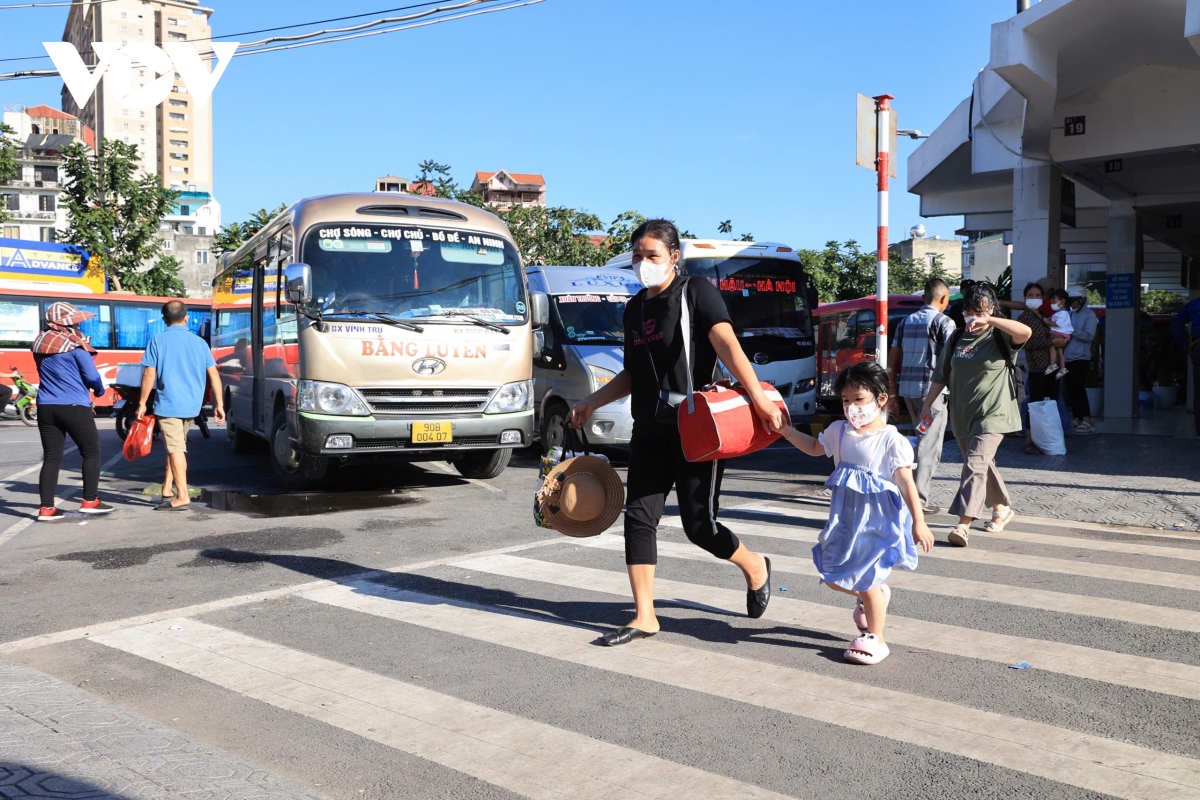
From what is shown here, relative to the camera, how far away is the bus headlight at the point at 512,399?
10289 mm

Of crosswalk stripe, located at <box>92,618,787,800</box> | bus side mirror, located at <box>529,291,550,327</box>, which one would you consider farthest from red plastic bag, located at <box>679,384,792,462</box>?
bus side mirror, located at <box>529,291,550,327</box>

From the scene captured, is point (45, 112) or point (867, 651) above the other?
point (45, 112)

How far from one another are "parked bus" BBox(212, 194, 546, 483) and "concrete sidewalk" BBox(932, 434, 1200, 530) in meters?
4.27

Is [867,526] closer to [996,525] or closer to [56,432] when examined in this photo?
[996,525]

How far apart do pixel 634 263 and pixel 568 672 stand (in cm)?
185

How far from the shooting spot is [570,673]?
15.0 feet

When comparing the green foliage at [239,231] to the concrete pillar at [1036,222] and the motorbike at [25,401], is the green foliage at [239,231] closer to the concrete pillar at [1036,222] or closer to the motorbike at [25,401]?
the motorbike at [25,401]

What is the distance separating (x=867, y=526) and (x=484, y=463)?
7.31 meters

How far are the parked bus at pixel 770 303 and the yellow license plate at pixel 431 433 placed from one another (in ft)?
18.4

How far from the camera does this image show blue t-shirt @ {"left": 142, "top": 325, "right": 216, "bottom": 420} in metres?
9.62

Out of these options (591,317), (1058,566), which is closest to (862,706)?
(1058,566)

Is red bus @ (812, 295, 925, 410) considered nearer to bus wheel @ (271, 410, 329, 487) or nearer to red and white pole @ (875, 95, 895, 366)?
red and white pole @ (875, 95, 895, 366)

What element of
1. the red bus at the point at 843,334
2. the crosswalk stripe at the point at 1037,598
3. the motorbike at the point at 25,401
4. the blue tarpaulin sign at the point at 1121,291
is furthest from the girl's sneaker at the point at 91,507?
the blue tarpaulin sign at the point at 1121,291

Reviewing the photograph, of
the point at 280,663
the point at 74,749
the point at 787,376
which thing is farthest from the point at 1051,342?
the point at 74,749
